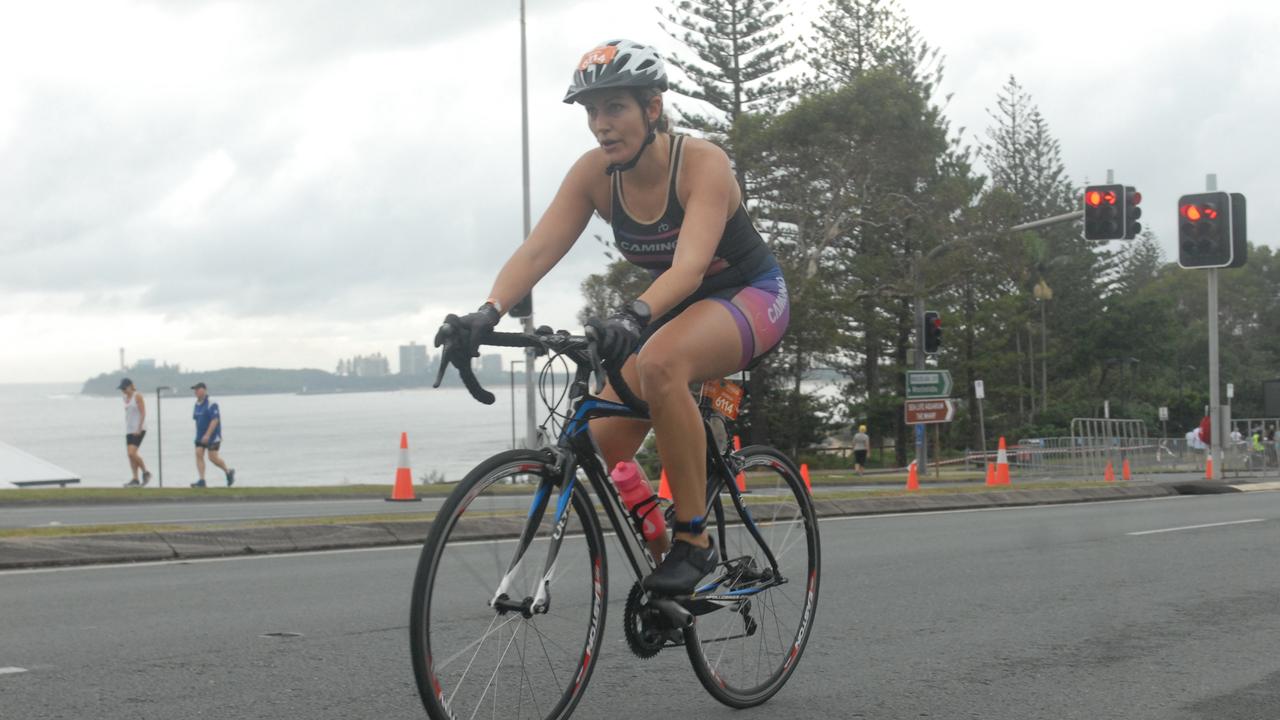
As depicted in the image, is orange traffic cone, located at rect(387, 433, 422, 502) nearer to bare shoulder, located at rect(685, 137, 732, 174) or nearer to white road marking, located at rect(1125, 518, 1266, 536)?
white road marking, located at rect(1125, 518, 1266, 536)

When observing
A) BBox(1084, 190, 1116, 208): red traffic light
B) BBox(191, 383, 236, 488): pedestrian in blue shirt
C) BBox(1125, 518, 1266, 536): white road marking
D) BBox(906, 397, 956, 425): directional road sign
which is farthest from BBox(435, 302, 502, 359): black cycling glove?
BBox(906, 397, 956, 425): directional road sign

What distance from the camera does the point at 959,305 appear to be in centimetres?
7400

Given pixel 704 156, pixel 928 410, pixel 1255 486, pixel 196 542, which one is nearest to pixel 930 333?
pixel 928 410

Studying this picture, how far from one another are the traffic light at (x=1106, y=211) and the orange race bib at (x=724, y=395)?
68.4 feet

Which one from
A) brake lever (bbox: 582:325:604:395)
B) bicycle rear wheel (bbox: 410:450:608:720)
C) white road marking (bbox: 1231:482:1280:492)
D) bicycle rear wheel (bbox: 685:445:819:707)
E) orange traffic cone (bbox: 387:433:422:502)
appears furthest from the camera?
white road marking (bbox: 1231:482:1280:492)

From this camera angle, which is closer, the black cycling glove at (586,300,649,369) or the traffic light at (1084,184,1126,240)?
the black cycling glove at (586,300,649,369)

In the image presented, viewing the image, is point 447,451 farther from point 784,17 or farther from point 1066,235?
point 784,17

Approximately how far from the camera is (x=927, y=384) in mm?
26656

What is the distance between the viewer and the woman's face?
13.4 ft

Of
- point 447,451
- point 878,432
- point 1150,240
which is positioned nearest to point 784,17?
point 878,432

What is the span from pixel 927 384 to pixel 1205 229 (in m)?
5.68

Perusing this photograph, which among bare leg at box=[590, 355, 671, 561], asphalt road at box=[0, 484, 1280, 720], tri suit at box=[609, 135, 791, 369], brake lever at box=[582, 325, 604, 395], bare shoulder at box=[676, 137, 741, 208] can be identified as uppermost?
bare shoulder at box=[676, 137, 741, 208]

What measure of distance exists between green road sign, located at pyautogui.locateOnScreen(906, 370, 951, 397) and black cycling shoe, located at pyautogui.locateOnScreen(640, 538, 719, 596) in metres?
22.8

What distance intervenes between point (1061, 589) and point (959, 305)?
68.1m
